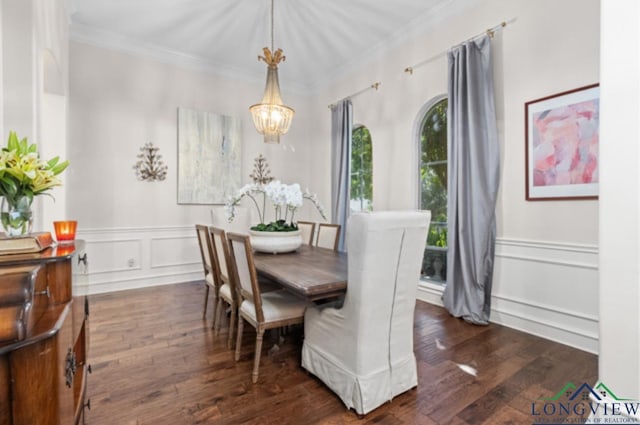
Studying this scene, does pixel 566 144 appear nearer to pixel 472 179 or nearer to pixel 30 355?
pixel 472 179

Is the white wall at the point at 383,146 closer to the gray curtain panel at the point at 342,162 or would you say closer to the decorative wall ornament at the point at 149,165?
the decorative wall ornament at the point at 149,165

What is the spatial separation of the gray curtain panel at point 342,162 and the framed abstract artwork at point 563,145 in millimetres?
2456

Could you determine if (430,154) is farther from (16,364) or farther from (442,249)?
(16,364)

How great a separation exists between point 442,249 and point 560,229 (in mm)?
1232

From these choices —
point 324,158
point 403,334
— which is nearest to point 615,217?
point 403,334

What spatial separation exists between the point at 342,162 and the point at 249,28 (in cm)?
220

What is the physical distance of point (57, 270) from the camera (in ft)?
3.42

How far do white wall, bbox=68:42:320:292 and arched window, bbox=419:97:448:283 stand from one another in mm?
3142

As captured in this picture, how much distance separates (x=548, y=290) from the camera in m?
2.60

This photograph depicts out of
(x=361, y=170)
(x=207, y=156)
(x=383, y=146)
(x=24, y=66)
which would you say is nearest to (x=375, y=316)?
(x=24, y=66)

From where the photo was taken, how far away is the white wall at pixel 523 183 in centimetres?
239

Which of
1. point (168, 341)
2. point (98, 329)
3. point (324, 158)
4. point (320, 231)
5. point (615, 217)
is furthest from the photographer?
point (324, 158)

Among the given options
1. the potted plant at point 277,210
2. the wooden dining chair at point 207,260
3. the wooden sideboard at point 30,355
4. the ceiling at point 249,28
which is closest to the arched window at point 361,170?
the ceiling at point 249,28

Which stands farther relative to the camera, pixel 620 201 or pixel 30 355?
pixel 620 201
